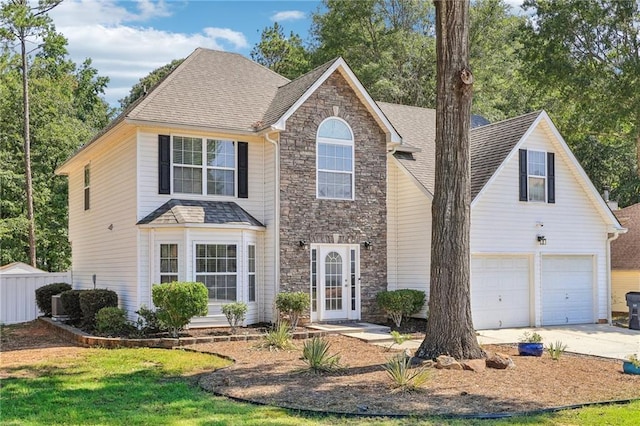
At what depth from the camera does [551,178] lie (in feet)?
61.8

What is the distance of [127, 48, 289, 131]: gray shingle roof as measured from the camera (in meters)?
16.3

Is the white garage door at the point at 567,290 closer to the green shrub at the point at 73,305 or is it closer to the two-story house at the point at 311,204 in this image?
the two-story house at the point at 311,204

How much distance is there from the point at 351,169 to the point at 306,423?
11001mm

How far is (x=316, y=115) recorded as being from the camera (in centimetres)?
1723

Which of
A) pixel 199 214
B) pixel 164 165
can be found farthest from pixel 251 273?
pixel 164 165

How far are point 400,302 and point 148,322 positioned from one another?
6304 millimetres

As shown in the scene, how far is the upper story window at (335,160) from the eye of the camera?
682 inches

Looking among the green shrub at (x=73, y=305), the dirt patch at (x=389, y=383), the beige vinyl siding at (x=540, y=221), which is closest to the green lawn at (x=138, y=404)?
the dirt patch at (x=389, y=383)

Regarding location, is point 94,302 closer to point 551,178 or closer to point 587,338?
point 587,338

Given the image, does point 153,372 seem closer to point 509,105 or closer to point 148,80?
point 509,105

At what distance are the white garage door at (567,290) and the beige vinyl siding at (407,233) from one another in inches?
152

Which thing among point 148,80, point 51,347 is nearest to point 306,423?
point 51,347

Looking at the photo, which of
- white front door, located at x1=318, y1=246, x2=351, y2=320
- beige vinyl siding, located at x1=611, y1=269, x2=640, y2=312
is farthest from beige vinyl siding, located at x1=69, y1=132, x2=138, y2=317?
beige vinyl siding, located at x1=611, y1=269, x2=640, y2=312

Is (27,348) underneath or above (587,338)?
above
